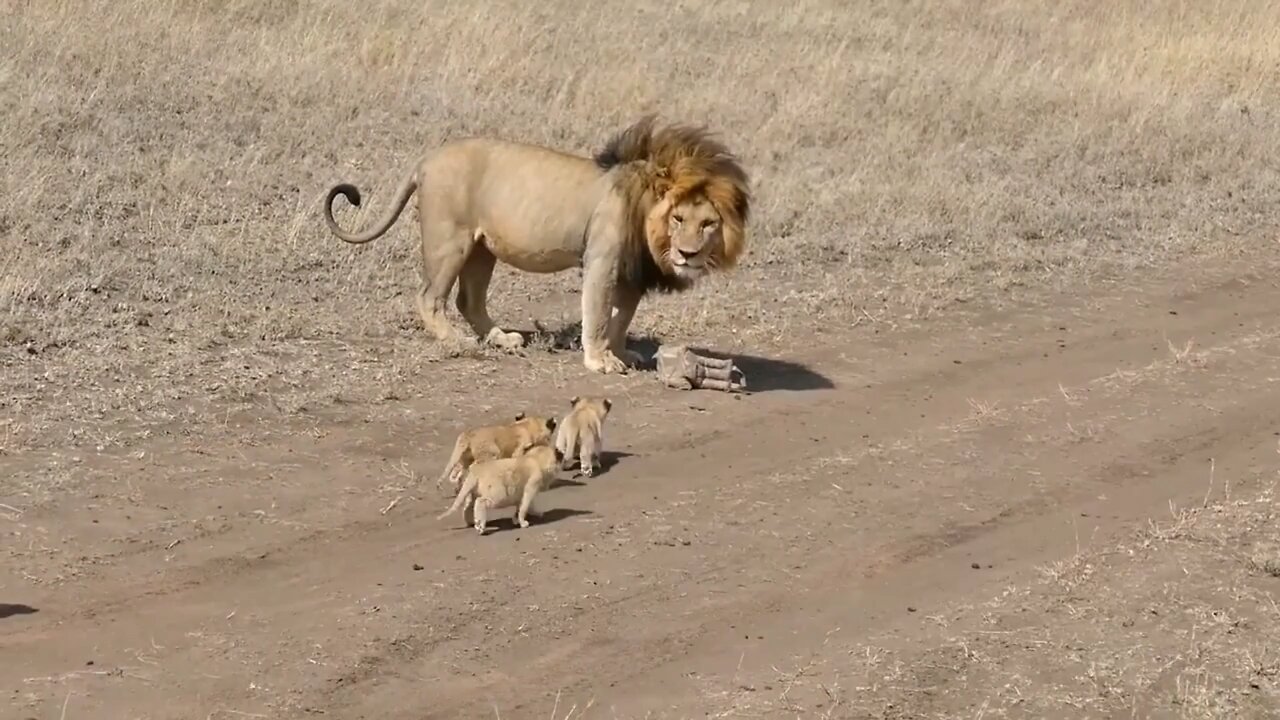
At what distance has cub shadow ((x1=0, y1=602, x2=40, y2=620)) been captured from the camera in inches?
243

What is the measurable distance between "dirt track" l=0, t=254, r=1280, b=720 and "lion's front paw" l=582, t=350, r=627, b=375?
134 mm

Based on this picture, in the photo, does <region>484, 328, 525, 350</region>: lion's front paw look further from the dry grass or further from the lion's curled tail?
the lion's curled tail

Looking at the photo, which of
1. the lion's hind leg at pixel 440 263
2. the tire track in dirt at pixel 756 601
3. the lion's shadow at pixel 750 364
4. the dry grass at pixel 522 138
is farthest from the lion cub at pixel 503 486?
the lion's hind leg at pixel 440 263

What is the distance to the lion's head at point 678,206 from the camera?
948cm

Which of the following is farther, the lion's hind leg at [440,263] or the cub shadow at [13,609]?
the lion's hind leg at [440,263]

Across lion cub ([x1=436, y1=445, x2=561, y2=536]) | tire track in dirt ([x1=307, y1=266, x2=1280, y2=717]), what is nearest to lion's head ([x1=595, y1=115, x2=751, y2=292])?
tire track in dirt ([x1=307, y1=266, x2=1280, y2=717])

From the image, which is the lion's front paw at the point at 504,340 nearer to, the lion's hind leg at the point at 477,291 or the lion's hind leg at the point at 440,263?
the lion's hind leg at the point at 477,291

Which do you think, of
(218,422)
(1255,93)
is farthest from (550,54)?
(218,422)

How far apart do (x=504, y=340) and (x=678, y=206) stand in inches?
53.2

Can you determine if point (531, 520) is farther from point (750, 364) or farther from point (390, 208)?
point (390, 208)

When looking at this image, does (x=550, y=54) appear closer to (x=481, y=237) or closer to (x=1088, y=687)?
(x=481, y=237)

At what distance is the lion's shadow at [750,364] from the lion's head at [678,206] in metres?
0.65

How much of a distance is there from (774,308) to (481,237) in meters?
2.14

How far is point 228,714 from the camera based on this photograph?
551 cm
